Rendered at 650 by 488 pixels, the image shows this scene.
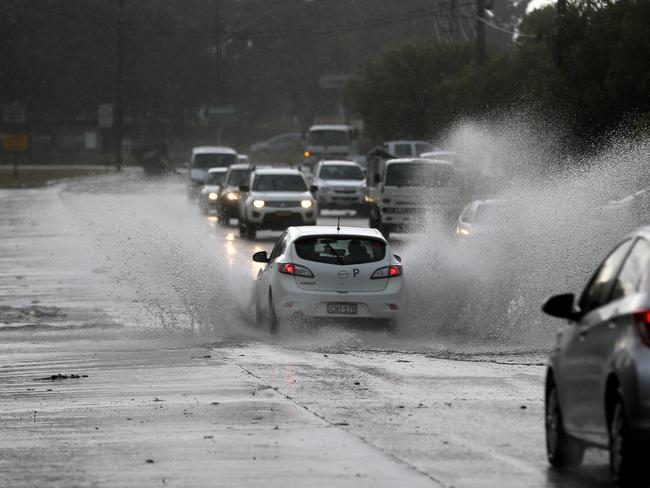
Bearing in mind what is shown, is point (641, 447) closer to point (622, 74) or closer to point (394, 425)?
point (394, 425)

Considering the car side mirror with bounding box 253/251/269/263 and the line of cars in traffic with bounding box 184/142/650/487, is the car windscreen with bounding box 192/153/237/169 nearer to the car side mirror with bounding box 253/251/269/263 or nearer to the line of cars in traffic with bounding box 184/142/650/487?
the line of cars in traffic with bounding box 184/142/650/487

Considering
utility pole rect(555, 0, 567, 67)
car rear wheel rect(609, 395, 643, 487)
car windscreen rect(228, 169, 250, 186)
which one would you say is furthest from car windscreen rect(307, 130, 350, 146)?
car rear wheel rect(609, 395, 643, 487)

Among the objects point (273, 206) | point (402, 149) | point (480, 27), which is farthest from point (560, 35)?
point (402, 149)

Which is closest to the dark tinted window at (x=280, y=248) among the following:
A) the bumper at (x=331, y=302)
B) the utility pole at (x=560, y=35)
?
the bumper at (x=331, y=302)

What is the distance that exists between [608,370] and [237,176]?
44069mm

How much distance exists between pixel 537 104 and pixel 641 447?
3919cm

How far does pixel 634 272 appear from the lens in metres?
9.02

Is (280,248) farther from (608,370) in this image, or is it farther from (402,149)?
(402,149)

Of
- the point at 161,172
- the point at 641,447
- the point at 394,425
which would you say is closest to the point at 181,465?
the point at 394,425

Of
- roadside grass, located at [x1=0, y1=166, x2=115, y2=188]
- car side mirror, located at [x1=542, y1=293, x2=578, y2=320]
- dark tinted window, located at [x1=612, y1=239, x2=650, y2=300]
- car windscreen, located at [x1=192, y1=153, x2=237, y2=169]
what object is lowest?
roadside grass, located at [x1=0, y1=166, x2=115, y2=188]

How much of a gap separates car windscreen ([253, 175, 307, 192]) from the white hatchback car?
25.3 m

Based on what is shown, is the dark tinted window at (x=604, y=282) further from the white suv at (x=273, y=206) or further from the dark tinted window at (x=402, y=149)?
the dark tinted window at (x=402, y=149)

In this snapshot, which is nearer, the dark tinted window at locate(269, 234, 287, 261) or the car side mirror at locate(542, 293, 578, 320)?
the car side mirror at locate(542, 293, 578, 320)

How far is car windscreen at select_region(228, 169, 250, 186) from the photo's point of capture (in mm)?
52188
